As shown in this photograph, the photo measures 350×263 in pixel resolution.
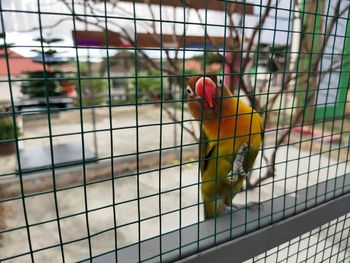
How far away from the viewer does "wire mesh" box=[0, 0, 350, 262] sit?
1.54 ft

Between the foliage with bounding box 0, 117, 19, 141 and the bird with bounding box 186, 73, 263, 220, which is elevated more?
the bird with bounding box 186, 73, 263, 220

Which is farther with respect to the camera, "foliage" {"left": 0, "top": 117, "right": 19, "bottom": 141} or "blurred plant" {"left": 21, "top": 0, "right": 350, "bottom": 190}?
"foliage" {"left": 0, "top": 117, "right": 19, "bottom": 141}

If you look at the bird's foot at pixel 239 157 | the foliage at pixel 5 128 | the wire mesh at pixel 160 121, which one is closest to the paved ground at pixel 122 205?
the wire mesh at pixel 160 121

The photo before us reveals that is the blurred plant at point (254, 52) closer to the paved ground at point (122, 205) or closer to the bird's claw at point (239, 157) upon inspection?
the bird's claw at point (239, 157)

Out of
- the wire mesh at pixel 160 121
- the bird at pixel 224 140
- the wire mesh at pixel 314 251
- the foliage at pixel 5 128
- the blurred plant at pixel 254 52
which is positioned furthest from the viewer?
the foliage at pixel 5 128

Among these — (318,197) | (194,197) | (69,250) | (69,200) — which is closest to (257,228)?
(318,197)

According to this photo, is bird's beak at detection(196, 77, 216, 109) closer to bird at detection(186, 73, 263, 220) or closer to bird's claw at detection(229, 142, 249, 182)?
bird at detection(186, 73, 263, 220)

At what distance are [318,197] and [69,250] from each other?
0.91m

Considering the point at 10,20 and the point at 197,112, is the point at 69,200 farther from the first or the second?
the point at 197,112

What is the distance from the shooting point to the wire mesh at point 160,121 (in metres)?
0.47

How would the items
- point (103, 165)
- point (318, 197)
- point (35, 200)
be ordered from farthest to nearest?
point (103, 165), point (35, 200), point (318, 197)

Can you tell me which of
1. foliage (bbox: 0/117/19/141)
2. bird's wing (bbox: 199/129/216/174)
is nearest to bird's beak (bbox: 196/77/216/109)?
bird's wing (bbox: 199/129/216/174)

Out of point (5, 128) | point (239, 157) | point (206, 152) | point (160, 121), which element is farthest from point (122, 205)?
point (5, 128)

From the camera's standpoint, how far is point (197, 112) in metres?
0.91
